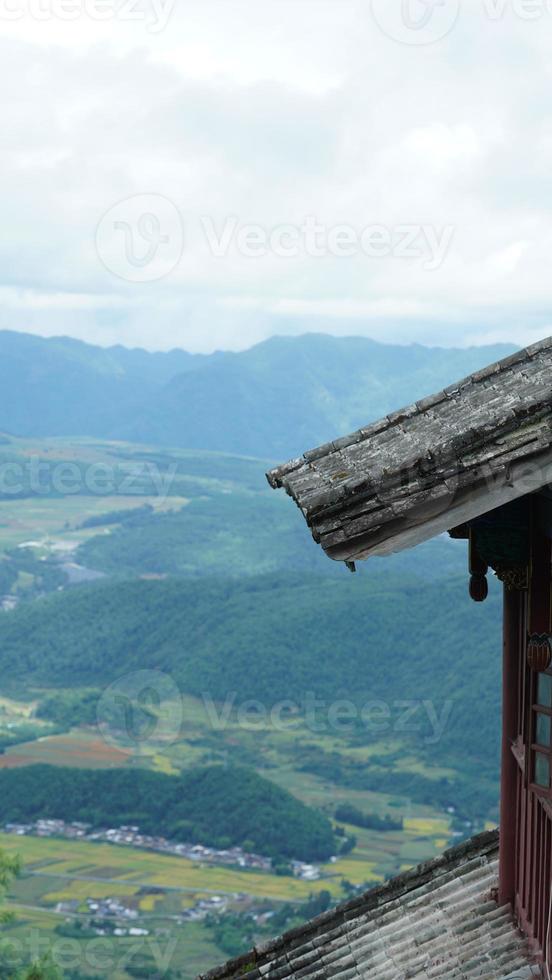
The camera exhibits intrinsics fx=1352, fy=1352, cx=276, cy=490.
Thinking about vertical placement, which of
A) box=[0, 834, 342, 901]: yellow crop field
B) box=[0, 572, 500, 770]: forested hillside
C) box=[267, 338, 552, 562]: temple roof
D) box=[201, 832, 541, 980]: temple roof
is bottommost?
box=[201, 832, 541, 980]: temple roof

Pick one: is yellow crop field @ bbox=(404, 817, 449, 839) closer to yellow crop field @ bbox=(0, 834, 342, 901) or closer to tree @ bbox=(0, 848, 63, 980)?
yellow crop field @ bbox=(0, 834, 342, 901)

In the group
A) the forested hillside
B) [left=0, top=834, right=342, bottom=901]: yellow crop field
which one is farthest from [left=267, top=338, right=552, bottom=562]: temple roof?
the forested hillside

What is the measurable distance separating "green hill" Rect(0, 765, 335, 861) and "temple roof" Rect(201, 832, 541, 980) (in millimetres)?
78872

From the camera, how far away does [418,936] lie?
21.7 feet

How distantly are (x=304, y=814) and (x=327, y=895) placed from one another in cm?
1665

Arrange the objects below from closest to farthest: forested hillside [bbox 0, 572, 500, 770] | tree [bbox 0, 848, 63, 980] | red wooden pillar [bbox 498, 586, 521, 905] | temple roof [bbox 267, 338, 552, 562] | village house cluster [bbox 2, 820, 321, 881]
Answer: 1. temple roof [bbox 267, 338, 552, 562]
2. red wooden pillar [bbox 498, 586, 521, 905]
3. tree [bbox 0, 848, 63, 980]
4. village house cluster [bbox 2, 820, 321, 881]
5. forested hillside [bbox 0, 572, 500, 770]

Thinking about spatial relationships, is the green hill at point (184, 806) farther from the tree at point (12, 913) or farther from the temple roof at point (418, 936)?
the temple roof at point (418, 936)

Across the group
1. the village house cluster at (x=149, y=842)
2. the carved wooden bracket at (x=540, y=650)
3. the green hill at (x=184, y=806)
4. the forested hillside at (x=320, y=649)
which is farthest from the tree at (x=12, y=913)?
the forested hillside at (x=320, y=649)

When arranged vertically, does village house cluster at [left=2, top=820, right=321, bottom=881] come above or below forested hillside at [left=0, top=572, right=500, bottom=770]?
below

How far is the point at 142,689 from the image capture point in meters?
129

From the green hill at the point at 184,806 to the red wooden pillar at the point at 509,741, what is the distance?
80101mm

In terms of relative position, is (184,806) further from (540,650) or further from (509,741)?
(540,650)

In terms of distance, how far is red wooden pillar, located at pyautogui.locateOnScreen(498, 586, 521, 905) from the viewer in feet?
20.0

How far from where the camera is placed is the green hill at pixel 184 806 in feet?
283
